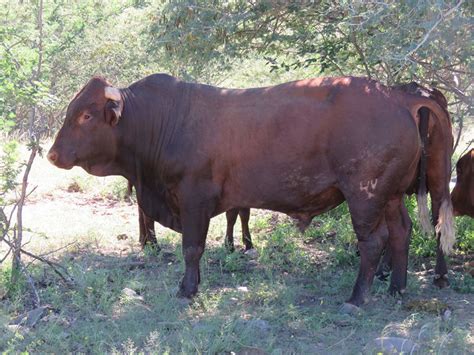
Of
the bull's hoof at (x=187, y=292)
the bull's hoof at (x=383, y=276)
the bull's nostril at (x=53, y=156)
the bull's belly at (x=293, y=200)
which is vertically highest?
the bull's nostril at (x=53, y=156)

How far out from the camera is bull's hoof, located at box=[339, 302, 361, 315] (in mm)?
6227

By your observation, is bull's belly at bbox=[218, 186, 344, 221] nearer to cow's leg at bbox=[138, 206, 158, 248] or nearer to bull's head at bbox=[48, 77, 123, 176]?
bull's head at bbox=[48, 77, 123, 176]

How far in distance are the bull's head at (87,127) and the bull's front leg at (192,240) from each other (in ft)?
3.18

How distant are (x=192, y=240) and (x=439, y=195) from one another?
2304 millimetres

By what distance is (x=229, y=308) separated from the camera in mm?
6289

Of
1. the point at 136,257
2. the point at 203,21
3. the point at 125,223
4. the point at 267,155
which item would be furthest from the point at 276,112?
the point at 125,223

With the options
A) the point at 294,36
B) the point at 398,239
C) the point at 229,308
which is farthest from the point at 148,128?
the point at 398,239

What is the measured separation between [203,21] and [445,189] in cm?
304

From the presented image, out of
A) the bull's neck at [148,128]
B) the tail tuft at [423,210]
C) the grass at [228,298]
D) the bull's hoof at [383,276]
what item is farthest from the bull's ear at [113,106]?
the bull's hoof at [383,276]

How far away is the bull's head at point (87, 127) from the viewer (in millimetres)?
6742

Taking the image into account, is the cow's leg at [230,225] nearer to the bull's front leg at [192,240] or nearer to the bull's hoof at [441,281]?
the bull's front leg at [192,240]

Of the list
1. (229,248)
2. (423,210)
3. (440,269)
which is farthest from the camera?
(229,248)

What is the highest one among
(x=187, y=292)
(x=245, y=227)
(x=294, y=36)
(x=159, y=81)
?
(x=294, y=36)

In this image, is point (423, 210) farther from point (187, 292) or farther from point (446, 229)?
point (187, 292)
